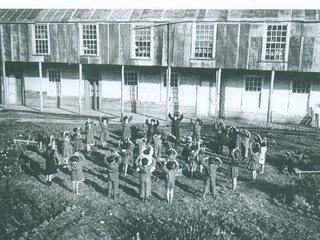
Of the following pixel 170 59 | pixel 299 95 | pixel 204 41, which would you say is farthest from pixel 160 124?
pixel 299 95

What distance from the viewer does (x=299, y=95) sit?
22797mm

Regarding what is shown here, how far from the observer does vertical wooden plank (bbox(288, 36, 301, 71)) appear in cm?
2031

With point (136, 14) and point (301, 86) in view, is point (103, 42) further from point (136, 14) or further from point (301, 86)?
point (301, 86)

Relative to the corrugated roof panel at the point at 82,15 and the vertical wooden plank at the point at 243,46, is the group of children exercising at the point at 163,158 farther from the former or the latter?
the corrugated roof panel at the point at 82,15

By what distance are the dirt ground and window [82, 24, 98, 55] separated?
11307 mm

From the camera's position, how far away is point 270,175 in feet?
46.0

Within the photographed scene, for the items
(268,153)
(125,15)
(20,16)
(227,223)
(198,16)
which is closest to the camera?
(227,223)

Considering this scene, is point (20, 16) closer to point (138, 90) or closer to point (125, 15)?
point (125, 15)

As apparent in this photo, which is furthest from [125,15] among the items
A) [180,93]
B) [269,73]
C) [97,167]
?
[97,167]

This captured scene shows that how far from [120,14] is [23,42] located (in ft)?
25.1

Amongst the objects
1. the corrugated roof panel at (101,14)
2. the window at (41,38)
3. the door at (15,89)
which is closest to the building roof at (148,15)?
the corrugated roof panel at (101,14)

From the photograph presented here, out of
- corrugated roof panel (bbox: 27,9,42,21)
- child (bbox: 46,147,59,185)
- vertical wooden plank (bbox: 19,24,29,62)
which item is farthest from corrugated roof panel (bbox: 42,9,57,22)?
child (bbox: 46,147,59,185)

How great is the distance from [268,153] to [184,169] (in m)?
5.08

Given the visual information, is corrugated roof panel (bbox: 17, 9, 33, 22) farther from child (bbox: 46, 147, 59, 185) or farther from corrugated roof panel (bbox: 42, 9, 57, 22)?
child (bbox: 46, 147, 59, 185)
